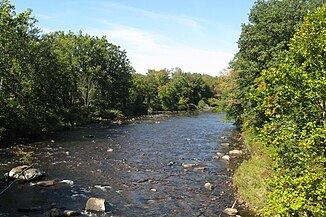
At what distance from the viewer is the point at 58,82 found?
54.8m

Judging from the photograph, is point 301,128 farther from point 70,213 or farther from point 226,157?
point 226,157

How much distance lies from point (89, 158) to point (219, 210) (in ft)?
56.2

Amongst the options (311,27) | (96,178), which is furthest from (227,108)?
(311,27)

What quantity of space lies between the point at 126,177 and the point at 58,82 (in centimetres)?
3515

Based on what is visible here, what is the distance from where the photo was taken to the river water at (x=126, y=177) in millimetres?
18922

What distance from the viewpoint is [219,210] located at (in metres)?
18.3

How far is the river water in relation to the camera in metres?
18.9

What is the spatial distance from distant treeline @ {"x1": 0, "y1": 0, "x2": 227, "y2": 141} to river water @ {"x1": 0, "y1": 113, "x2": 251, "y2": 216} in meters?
6.10

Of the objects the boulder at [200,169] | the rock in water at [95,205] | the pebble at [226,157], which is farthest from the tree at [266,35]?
the rock in water at [95,205]

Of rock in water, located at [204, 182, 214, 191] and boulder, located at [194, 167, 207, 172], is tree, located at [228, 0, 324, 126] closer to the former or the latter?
boulder, located at [194, 167, 207, 172]

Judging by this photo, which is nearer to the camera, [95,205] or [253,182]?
[95,205]

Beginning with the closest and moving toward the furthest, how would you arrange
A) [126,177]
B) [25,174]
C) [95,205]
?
[95,205], [25,174], [126,177]

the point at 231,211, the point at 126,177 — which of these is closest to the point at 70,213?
the point at 126,177

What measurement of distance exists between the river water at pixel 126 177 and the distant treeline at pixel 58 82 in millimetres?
6095
